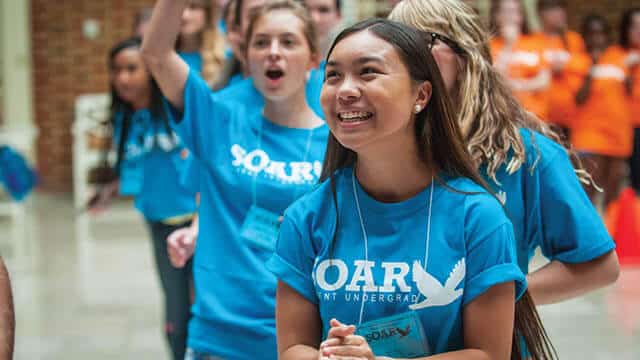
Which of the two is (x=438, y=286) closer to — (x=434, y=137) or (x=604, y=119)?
(x=434, y=137)

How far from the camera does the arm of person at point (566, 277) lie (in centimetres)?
209

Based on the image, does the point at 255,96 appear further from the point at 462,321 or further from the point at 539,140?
the point at 462,321

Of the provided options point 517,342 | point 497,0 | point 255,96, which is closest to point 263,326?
point 255,96

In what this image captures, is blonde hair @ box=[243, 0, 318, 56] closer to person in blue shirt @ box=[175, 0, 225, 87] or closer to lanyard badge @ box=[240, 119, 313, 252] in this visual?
lanyard badge @ box=[240, 119, 313, 252]

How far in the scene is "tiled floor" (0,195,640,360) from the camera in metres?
5.22

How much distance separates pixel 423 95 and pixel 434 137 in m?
0.08

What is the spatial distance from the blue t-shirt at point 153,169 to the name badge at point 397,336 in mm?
2451

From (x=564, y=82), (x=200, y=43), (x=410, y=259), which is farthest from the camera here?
(x=564, y=82)

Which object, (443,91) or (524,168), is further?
(524,168)

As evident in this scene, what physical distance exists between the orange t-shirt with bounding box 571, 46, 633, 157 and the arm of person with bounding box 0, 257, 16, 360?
24.7ft

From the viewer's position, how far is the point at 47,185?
12.9 m

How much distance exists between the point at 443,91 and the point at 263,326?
0.94 meters

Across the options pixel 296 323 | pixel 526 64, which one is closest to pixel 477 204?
pixel 296 323

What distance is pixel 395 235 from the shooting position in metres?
1.70
